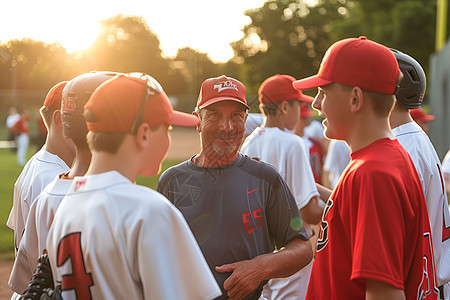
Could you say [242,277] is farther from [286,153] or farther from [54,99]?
[286,153]

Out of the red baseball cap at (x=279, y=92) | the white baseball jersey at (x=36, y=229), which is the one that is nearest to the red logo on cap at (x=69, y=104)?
the white baseball jersey at (x=36, y=229)

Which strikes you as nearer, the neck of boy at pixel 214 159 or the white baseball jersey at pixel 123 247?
the white baseball jersey at pixel 123 247

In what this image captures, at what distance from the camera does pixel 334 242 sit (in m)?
2.22

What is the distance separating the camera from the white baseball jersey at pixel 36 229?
7.82 feet

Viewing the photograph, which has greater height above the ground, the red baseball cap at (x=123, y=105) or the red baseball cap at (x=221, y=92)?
the red baseball cap at (x=123, y=105)

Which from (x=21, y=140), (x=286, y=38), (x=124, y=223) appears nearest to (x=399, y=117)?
(x=124, y=223)

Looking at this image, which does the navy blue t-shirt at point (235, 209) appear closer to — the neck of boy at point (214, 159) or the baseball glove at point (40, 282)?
the neck of boy at point (214, 159)

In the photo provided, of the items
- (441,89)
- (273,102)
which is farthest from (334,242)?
(441,89)

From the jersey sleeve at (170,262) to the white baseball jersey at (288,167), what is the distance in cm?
276

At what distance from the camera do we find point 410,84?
3.10 m

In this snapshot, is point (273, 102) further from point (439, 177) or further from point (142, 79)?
point (142, 79)

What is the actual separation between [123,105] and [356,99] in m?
0.99

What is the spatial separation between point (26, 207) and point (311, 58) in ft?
224

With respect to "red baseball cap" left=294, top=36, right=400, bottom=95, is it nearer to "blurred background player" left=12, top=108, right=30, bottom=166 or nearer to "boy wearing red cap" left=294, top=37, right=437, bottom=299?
"boy wearing red cap" left=294, top=37, right=437, bottom=299
